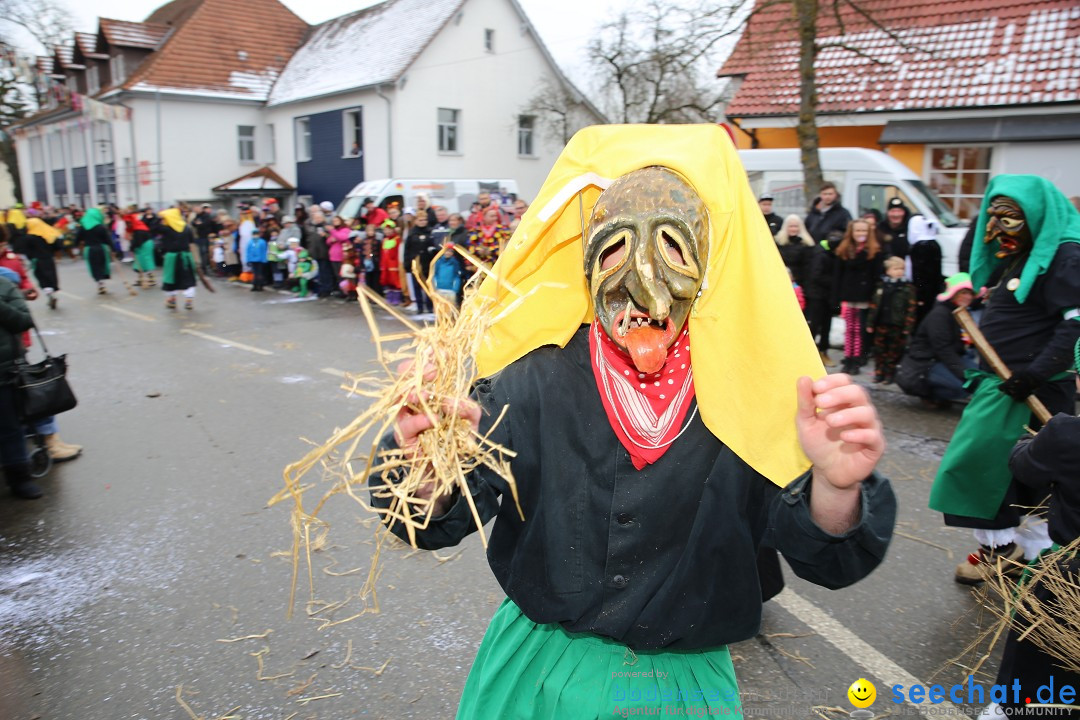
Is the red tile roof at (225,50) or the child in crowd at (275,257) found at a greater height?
the red tile roof at (225,50)

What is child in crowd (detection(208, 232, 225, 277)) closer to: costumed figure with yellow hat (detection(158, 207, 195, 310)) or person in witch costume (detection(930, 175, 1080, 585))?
costumed figure with yellow hat (detection(158, 207, 195, 310))

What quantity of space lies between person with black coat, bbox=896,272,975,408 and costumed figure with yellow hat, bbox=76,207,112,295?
15.2 meters

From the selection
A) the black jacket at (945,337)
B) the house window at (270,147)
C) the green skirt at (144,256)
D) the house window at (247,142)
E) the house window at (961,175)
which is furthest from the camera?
the house window at (270,147)

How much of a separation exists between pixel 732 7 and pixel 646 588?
12.3m

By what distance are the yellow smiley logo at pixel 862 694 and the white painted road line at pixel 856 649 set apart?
3.7 inches

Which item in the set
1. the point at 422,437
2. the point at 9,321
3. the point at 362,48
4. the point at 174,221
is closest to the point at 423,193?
the point at 174,221

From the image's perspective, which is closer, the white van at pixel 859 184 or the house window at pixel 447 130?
the white van at pixel 859 184

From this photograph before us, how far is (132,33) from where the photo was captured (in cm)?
3044

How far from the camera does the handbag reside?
5.52 meters

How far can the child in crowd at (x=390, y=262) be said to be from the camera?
536 inches

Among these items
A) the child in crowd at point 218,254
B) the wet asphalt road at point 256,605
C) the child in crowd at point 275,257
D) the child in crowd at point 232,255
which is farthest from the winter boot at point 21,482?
the child in crowd at point 218,254

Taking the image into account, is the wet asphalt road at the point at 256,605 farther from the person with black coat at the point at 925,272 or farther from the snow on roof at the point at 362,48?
the snow on roof at the point at 362,48

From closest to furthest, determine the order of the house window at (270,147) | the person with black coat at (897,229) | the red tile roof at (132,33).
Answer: the person with black coat at (897,229)
the red tile roof at (132,33)
the house window at (270,147)

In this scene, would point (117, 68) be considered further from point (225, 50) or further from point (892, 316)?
point (892, 316)
